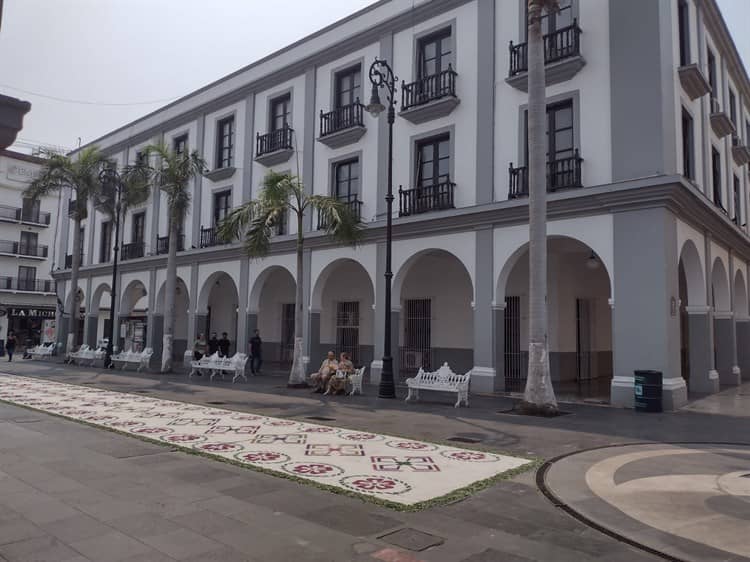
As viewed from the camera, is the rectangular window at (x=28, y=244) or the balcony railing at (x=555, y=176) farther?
the rectangular window at (x=28, y=244)

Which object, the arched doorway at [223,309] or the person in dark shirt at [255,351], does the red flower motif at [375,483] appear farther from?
the arched doorway at [223,309]

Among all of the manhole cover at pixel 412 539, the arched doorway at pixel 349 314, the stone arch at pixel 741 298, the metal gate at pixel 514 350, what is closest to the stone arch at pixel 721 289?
the stone arch at pixel 741 298

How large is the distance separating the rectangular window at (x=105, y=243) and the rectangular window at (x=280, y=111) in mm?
13297

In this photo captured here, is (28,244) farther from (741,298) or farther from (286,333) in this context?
(741,298)

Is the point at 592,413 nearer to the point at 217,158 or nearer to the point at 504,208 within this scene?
the point at 504,208

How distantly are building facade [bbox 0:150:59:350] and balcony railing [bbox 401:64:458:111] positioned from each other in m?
36.9

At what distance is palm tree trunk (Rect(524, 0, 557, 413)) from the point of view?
1143 centimetres

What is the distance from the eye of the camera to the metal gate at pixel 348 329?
2280cm

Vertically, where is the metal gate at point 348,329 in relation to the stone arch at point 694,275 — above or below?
below

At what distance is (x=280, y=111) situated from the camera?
22219 mm

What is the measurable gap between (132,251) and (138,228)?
1336 mm

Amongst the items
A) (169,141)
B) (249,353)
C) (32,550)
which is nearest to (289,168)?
(249,353)

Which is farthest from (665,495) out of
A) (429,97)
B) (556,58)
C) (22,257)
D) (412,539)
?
(22,257)

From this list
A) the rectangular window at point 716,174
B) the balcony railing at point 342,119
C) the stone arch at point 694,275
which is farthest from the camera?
the balcony railing at point 342,119
